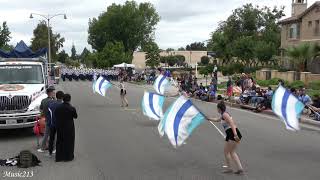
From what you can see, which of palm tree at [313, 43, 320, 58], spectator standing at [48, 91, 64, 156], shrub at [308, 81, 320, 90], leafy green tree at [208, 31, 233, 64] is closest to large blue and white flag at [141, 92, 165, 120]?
spectator standing at [48, 91, 64, 156]

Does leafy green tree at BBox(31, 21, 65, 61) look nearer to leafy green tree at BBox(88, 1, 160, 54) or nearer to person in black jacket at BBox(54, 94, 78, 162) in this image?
leafy green tree at BBox(88, 1, 160, 54)

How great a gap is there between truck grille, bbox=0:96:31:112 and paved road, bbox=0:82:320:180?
0.89m

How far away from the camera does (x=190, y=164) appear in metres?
11.5

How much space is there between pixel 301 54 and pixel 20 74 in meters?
32.5

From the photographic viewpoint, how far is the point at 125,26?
11375cm

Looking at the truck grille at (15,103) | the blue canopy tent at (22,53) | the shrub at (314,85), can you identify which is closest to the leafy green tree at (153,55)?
the shrub at (314,85)

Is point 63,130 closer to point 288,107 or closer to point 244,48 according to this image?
point 288,107

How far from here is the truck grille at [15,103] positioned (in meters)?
15.3

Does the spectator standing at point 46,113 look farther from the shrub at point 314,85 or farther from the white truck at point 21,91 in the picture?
the shrub at point 314,85

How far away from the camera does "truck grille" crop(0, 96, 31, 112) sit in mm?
15266

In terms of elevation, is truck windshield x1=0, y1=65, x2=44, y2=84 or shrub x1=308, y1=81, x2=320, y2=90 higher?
truck windshield x1=0, y1=65, x2=44, y2=84

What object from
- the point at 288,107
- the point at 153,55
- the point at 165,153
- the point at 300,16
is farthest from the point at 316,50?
the point at 153,55

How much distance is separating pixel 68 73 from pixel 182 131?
6568cm

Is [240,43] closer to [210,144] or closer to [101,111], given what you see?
[101,111]
